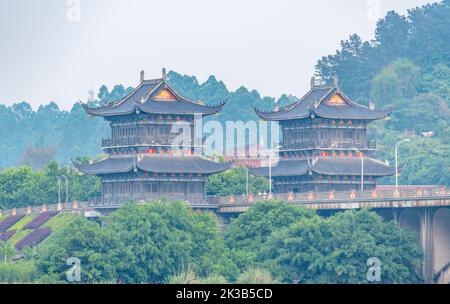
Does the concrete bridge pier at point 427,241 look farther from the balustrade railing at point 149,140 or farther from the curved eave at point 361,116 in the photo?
the balustrade railing at point 149,140

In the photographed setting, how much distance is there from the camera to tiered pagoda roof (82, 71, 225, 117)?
5472 inches

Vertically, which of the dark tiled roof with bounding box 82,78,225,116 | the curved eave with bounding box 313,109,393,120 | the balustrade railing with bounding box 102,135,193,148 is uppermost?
the dark tiled roof with bounding box 82,78,225,116

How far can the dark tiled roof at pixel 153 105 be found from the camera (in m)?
139

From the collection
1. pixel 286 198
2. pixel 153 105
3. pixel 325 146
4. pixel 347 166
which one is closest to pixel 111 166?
pixel 153 105

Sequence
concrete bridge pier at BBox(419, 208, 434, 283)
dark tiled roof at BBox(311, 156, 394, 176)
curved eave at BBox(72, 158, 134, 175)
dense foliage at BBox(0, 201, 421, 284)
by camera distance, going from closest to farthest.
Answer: dense foliage at BBox(0, 201, 421, 284) < concrete bridge pier at BBox(419, 208, 434, 283) < curved eave at BBox(72, 158, 134, 175) < dark tiled roof at BBox(311, 156, 394, 176)

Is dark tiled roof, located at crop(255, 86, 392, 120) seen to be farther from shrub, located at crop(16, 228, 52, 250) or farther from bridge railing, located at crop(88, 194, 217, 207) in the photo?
shrub, located at crop(16, 228, 52, 250)

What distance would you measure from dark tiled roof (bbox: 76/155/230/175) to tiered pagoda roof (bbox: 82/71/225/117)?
3667 millimetres

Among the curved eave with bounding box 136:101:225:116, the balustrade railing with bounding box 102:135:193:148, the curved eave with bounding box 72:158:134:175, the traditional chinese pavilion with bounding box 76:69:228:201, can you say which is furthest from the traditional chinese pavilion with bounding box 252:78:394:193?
the curved eave with bounding box 72:158:134:175

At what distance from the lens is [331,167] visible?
465 ft

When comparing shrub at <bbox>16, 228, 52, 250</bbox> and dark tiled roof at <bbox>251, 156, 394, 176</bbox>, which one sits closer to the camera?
shrub at <bbox>16, 228, 52, 250</bbox>

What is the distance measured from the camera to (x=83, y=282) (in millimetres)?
112750

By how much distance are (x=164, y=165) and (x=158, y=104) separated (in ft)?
18.0

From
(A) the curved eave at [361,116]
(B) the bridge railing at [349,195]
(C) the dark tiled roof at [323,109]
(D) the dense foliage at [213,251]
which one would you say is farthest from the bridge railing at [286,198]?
(C) the dark tiled roof at [323,109]
